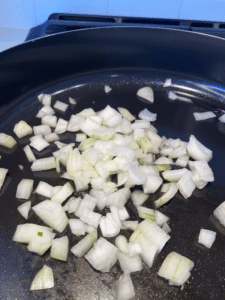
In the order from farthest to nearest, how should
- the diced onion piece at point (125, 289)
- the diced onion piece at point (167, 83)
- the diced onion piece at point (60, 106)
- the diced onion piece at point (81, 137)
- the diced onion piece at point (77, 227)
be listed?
the diced onion piece at point (167, 83) → the diced onion piece at point (60, 106) → the diced onion piece at point (81, 137) → the diced onion piece at point (77, 227) → the diced onion piece at point (125, 289)

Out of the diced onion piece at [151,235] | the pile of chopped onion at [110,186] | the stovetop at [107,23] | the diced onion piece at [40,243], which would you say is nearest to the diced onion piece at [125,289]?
the pile of chopped onion at [110,186]

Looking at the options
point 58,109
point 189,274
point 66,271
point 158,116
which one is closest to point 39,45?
point 58,109

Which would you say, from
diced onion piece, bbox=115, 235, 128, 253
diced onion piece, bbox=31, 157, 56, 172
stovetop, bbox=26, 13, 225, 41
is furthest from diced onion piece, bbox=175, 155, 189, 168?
stovetop, bbox=26, 13, 225, 41

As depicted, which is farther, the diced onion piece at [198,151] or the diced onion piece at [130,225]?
the diced onion piece at [198,151]

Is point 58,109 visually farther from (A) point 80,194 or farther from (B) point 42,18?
(B) point 42,18

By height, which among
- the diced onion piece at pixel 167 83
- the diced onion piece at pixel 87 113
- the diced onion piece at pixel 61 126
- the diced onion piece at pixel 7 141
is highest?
the diced onion piece at pixel 167 83

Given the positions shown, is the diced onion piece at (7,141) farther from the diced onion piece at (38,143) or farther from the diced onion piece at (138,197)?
the diced onion piece at (138,197)

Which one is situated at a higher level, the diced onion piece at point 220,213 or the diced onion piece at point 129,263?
the diced onion piece at point 220,213

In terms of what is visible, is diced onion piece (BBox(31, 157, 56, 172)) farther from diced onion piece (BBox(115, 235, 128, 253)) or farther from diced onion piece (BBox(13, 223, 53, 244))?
diced onion piece (BBox(115, 235, 128, 253))
